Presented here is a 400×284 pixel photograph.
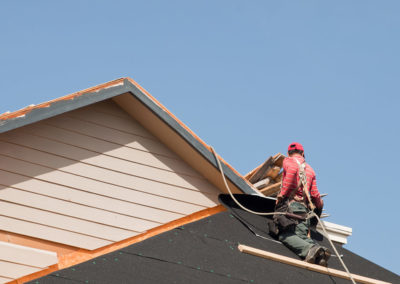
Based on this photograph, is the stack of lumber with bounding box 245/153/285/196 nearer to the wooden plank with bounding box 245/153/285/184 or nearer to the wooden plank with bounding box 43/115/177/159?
the wooden plank with bounding box 245/153/285/184

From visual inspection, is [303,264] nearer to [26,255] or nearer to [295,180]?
[295,180]

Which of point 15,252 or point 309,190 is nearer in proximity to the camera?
point 15,252

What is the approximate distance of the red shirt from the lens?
367 inches

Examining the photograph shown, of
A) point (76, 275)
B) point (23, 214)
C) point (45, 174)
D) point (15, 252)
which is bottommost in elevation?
point (76, 275)

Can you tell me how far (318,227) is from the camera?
1024 centimetres

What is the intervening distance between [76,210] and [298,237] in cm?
306

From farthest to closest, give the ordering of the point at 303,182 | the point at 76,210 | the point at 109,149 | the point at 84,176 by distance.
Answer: the point at 303,182
the point at 109,149
the point at 84,176
the point at 76,210

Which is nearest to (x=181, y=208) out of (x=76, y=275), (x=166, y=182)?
(x=166, y=182)

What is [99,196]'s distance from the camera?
28.2 ft

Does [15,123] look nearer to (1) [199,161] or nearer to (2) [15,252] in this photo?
(2) [15,252]

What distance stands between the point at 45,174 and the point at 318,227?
171 inches

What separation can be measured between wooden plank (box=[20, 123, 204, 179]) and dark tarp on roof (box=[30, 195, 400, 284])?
0.82 meters

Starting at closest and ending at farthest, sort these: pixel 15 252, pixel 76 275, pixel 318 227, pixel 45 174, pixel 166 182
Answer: pixel 76 275 < pixel 15 252 < pixel 45 174 < pixel 166 182 < pixel 318 227

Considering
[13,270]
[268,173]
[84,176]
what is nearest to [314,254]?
[268,173]
